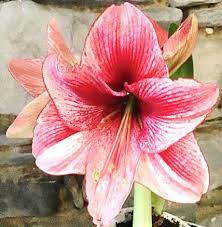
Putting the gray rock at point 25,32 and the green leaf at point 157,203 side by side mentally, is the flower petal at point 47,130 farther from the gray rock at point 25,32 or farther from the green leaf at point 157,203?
the gray rock at point 25,32

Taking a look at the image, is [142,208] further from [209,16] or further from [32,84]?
[209,16]

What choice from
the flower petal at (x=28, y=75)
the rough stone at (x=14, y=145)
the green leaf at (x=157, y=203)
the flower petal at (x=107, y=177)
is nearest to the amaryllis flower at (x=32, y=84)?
the flower petal at (x=28, y=75)

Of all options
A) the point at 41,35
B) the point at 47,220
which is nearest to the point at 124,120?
the point at 41,35

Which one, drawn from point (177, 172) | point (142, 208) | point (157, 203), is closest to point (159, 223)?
point (157, 203)

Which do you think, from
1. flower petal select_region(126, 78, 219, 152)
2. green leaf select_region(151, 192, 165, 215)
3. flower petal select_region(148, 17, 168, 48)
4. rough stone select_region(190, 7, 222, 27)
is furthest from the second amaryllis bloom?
rough stone select_region(190, 7, 222, 27)

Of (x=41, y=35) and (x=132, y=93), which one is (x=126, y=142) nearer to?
(x=132, y=93)
